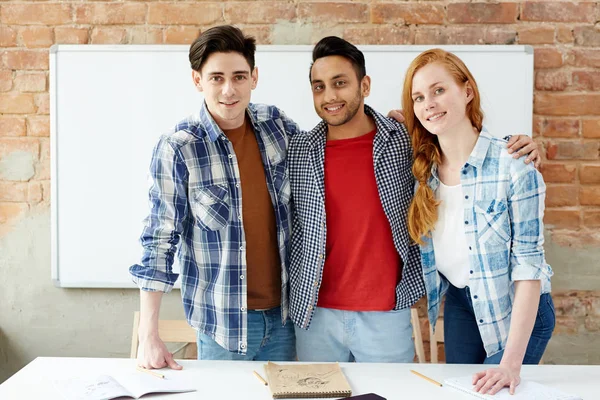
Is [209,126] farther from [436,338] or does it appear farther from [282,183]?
[436,338]

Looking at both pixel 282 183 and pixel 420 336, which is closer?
pixel 282 183

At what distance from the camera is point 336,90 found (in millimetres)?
1847

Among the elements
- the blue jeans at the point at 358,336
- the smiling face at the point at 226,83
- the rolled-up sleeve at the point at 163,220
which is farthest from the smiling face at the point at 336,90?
the blue jeans at the point at 358,336

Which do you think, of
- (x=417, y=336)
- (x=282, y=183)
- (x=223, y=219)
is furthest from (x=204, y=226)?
(x=417, y=336)

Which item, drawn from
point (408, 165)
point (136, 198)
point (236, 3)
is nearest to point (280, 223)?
point (408, 165)

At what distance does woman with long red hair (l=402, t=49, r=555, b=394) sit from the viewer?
61.9 inches

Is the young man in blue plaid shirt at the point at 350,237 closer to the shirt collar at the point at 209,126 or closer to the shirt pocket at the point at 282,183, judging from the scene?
the shirt pocket at the point at 282,183

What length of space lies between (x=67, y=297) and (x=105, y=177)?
0.60 m

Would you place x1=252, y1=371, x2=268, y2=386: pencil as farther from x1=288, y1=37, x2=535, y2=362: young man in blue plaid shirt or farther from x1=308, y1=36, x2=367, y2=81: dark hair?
x1=308, y1=36, x2=367, y2=81: dark hair

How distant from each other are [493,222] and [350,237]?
1.48 feet

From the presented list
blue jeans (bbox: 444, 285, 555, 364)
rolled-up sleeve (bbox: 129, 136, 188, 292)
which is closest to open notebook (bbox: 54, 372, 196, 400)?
rolled-up sleeve (bbox: 129, 136, 188, 292)

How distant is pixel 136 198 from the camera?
2561 mm

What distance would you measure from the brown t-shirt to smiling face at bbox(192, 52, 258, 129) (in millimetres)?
126

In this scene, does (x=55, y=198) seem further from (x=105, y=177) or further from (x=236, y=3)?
(x=236, y=3)
